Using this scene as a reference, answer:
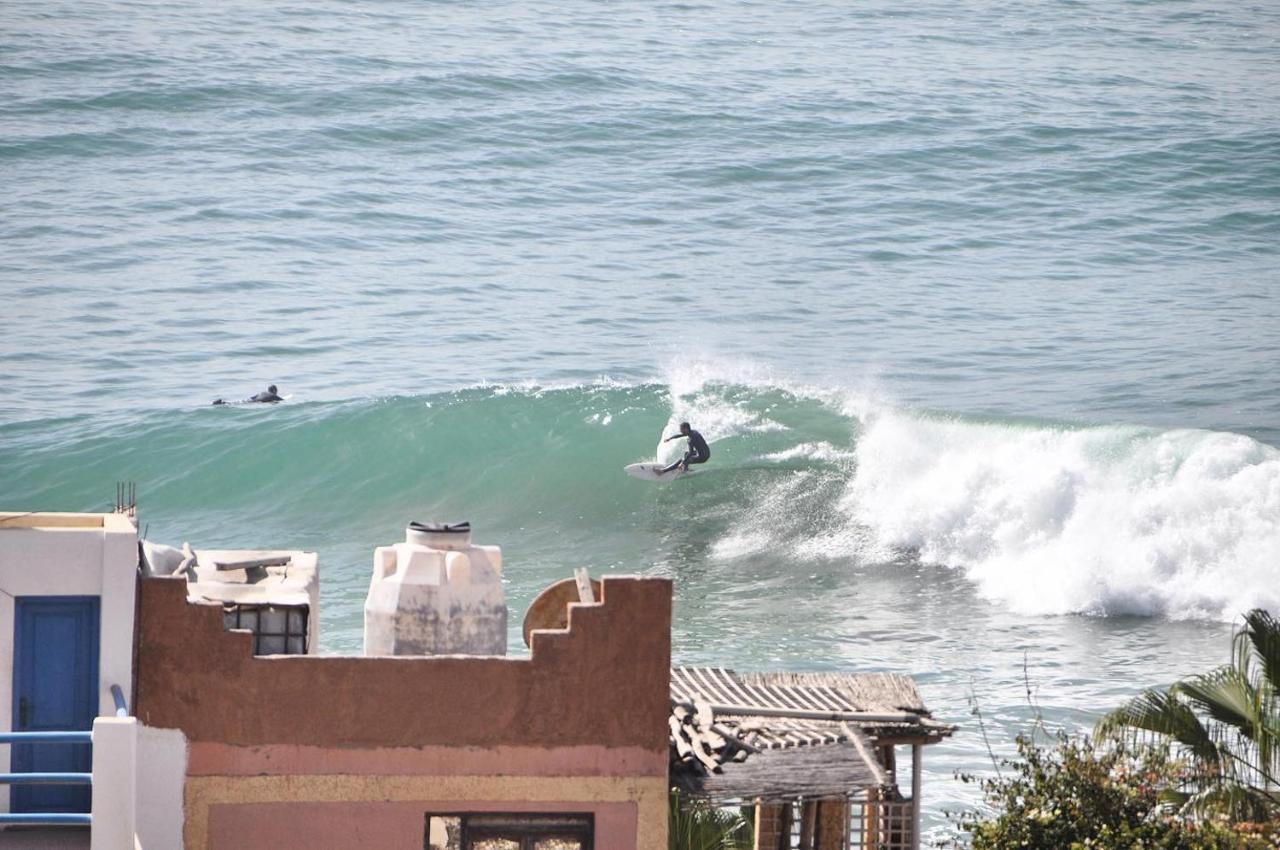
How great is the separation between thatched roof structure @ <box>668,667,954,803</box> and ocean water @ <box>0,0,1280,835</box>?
15.6ft

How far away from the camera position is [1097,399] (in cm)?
4194

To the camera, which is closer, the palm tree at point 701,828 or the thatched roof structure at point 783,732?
the thatched roof structure at point 783,732

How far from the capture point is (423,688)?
42.3ft

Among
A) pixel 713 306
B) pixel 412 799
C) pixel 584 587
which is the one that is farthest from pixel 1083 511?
pixel 412 799

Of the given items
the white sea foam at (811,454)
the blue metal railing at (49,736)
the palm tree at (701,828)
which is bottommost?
the palm tree at (701,828)

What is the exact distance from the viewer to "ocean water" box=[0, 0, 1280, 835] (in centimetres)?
3222

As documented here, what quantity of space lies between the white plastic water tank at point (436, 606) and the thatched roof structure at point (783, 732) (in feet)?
4.20

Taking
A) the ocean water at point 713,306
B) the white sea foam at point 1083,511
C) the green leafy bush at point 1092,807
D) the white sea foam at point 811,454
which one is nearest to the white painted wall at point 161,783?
the green leafy bush at point 1092,807

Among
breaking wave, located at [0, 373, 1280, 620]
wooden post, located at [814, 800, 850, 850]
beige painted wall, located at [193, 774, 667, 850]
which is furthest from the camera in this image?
breaking wave, located at [0, 373, 1280, 620]

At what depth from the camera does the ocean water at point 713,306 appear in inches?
1268

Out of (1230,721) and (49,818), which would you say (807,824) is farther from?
(49,818)

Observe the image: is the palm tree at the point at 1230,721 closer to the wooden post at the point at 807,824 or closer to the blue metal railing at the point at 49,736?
the wooden post at the point at 807,824

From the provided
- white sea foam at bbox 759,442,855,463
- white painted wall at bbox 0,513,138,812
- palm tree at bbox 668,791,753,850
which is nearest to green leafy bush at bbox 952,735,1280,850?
palm tree at bbox 668,791,753,850

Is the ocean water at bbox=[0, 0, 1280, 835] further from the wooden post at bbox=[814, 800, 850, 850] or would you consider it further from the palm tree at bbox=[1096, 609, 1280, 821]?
the palm tree at bbox=[1096, 609, 1280, 821]
